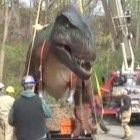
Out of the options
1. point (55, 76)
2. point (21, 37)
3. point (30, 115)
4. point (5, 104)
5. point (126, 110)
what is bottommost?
point (126, 110)

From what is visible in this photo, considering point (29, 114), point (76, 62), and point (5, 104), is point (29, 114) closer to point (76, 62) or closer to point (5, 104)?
point (76, 62)

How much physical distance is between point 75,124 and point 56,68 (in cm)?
112

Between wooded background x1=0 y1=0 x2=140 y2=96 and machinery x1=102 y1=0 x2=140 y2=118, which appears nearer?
machinery x1=102 y1=0 x2=140 y2=118

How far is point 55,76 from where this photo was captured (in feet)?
27.0

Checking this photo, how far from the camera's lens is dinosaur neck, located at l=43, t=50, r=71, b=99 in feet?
26.7

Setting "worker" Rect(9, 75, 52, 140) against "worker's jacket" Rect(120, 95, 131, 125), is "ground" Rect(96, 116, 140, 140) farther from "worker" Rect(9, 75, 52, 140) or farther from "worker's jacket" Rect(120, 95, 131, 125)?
"worker" Rect(9, 75, 52, 140)

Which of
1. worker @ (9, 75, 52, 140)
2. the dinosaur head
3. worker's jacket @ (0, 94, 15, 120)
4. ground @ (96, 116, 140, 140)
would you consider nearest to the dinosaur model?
the dinosaur head

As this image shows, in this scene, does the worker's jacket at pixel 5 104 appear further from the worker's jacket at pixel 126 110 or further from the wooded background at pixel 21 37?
the wooded background at pixel 21 37

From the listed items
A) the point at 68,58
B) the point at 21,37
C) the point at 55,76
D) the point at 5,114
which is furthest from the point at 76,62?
the point at 21,37

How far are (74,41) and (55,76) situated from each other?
916 mm

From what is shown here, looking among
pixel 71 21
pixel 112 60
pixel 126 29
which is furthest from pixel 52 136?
pixel 112 60

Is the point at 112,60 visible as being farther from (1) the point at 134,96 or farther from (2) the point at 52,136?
(2) the point at 52,136

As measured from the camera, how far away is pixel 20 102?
741 cm

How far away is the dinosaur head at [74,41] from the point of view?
290 inches
